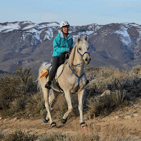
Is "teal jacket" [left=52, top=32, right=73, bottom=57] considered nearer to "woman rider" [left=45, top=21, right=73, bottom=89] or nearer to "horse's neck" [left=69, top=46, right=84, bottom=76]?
"woman rider" [left=45, top=21, right=73, bottom=89]

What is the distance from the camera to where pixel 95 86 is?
29.8ft

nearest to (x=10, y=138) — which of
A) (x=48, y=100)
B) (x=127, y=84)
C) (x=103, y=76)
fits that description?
(x=48, y=100)

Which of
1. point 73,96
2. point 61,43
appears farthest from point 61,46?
point 73,96

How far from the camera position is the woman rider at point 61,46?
6145mm

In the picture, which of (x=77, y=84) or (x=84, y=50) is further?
(x=77, y=84)

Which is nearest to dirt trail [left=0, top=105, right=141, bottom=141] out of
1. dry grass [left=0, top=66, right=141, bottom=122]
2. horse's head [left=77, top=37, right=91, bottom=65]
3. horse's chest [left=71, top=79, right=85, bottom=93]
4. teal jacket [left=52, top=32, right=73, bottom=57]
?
dry grass [left=0, top=66, right=141, bottom=122]

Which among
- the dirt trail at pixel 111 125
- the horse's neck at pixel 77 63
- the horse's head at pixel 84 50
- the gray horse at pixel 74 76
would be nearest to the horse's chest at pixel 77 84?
the gray horse at pixel 74 76

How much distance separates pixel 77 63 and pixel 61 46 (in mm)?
1040

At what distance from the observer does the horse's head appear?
4.98 metres

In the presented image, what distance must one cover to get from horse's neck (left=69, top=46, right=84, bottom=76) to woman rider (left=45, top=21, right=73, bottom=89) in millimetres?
415

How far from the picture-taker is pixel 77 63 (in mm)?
5621

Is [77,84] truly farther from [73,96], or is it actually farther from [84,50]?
[73,96]

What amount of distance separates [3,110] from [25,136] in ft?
16.8

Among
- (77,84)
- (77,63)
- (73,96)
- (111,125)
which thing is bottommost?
(73,96)
